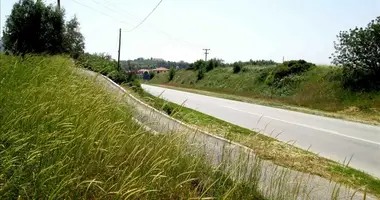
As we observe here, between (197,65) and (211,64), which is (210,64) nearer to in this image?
(211,64)

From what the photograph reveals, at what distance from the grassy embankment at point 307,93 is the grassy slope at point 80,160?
15.9m

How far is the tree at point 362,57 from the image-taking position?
23109mm

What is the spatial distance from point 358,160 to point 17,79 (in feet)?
27.4

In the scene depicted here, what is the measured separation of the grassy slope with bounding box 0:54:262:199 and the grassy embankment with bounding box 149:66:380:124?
15.9 metres

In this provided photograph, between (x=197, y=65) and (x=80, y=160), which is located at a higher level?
(x=197, y=65)

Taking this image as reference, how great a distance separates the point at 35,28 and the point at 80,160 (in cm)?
2429

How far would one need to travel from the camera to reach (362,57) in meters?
24.1

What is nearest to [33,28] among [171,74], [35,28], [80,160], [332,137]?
[35,28]

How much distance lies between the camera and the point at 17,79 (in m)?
5.62

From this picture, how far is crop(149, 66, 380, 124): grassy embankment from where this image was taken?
21.3m

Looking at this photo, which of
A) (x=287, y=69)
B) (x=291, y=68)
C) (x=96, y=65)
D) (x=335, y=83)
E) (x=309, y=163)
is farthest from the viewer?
(x=287, y=69)

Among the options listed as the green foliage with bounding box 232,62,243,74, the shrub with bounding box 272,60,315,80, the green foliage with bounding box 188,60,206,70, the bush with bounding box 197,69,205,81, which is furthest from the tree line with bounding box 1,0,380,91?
the green foliage with bounding box 188,60,206,70

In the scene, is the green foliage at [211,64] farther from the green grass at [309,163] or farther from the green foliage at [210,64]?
the green grass at [309,163]

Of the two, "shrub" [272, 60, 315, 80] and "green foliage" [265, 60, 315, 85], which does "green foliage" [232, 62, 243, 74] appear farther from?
"shrub" [272, 60, 315, 80]
